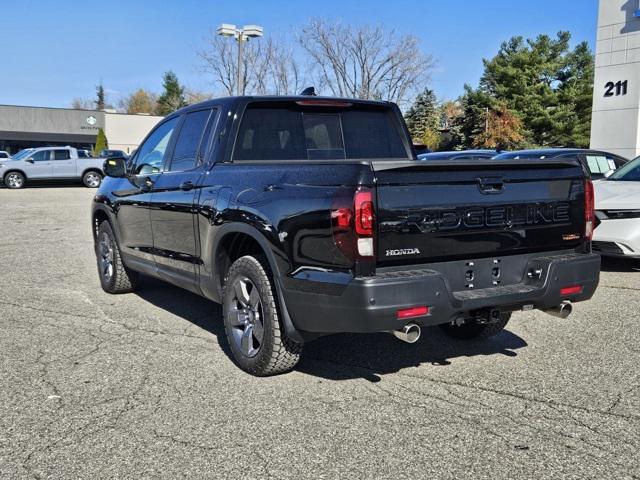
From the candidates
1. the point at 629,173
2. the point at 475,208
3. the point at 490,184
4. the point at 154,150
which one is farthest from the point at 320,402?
the point at 629,173

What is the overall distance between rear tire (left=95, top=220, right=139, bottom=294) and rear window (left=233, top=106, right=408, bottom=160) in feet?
8.06

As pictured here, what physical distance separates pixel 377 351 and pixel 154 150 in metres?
2.79

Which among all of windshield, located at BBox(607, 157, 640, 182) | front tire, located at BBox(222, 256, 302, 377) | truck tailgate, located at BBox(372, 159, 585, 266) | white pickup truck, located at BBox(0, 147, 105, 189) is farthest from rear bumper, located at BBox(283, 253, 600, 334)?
white pickup truck, located at BBox(0, 147, 105, 189)

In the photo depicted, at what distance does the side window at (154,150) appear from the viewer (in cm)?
568

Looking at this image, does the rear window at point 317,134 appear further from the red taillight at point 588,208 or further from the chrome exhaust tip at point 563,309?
the chrome exhaust tip at point 563,309

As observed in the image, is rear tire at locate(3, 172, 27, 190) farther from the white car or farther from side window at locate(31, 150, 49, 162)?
the white car

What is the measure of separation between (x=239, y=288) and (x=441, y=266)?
141cm

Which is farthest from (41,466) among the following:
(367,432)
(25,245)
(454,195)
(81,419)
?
(25,245)

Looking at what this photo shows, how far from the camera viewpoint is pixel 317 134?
5.08 metres

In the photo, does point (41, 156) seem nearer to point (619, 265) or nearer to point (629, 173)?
point (629, 173)

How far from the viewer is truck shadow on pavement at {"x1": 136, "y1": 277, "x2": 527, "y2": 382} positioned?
4.43 metres

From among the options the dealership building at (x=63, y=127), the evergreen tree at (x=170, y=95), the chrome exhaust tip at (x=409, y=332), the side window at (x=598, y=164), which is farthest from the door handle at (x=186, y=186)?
the evergreen tree at (x=170, y=95)

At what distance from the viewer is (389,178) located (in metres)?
3.44

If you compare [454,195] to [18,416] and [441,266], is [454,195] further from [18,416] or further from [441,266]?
[18,416]
